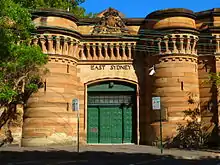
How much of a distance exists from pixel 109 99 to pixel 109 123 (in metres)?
1.72

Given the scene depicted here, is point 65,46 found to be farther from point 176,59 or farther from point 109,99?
point 176,59

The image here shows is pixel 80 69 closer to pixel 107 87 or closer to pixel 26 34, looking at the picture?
pixel 107 87

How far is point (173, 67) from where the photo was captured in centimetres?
2489

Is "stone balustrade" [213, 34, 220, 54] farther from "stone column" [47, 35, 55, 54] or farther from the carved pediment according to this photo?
"stone column" [47, 35, 55, 54]

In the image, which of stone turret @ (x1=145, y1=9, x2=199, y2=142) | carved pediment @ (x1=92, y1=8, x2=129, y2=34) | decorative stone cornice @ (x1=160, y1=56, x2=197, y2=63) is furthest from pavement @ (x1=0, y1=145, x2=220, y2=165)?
carved pediment @ (x1=92, y1=8, x2=129, y2=34)

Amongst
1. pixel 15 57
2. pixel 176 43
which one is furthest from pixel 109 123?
pixel 15 57

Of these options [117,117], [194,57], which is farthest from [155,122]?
[194,57]

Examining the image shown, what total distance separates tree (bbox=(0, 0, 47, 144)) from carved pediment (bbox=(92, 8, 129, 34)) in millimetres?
5306

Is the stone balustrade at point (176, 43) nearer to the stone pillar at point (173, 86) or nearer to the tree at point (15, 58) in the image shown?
the stone pillar at point (173, 86)

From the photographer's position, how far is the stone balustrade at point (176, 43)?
25.0 metres

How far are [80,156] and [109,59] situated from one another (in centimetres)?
1020

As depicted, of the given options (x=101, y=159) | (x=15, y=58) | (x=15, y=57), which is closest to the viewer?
(x=101, y=159)

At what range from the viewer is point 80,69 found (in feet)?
88.2

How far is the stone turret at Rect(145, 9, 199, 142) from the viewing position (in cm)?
2442
